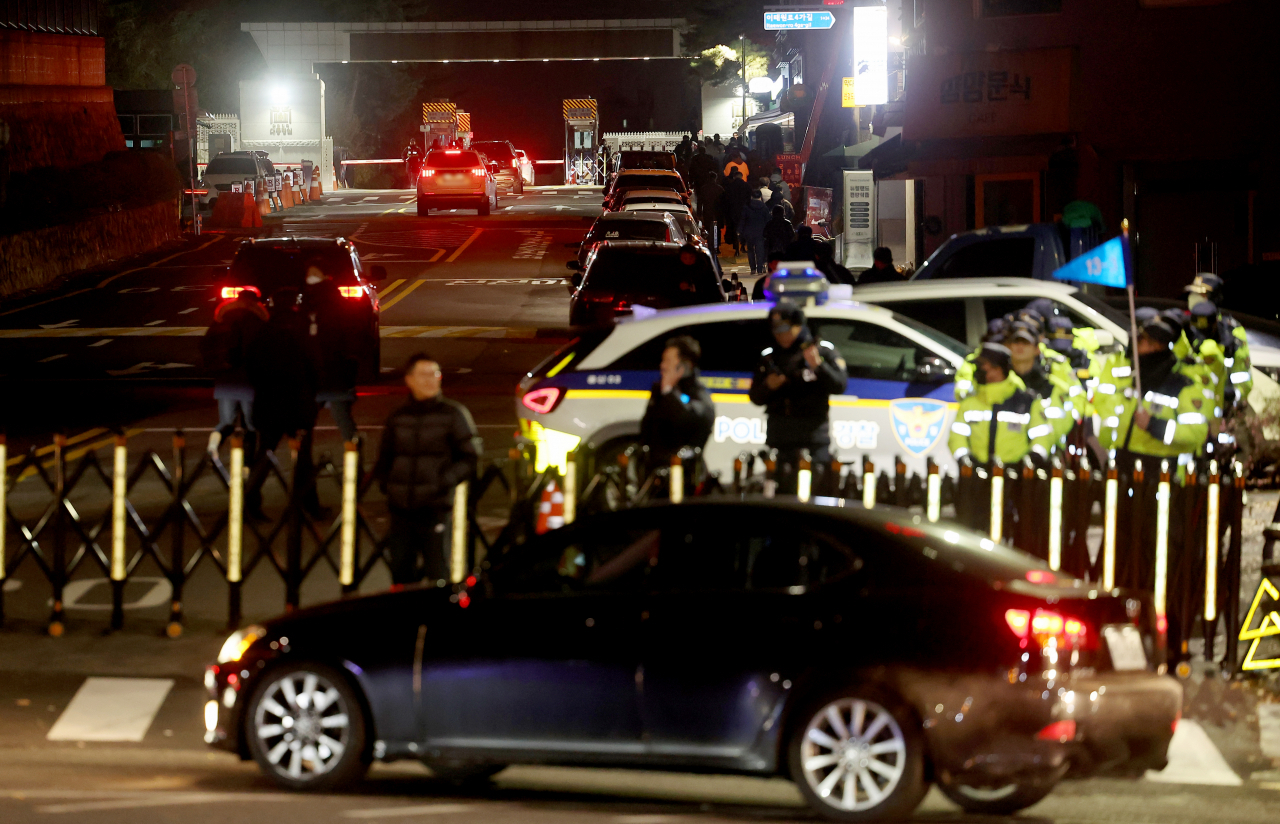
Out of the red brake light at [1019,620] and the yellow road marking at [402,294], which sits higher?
the yellow road marking at [402,294]

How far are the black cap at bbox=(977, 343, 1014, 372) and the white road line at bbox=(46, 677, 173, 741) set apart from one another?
4587 millimetres

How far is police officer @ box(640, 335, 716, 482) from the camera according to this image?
983cm

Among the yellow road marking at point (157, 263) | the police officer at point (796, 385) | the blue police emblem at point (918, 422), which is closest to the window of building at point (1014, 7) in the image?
the blue police emblem at point (918, 422)

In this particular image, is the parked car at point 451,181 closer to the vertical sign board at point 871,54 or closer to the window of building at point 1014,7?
the vertical sign board at point 871,54

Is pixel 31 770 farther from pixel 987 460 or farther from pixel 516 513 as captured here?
pixel 987 460

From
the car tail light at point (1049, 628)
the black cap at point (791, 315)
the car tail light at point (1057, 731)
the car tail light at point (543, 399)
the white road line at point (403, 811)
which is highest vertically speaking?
the black cap at point (791, 315)

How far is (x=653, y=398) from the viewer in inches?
393

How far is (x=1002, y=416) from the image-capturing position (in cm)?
962

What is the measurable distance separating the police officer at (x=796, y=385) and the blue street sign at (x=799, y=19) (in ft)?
109

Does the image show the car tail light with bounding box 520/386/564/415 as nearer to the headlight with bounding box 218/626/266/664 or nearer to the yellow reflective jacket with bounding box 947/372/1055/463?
the yellow reflective jacket with bounding box 947/372/1055/463

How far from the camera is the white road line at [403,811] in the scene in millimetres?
6656

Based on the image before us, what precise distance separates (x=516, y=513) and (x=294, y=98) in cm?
6521

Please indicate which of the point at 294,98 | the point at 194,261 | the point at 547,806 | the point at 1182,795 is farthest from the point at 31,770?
the point at 294,98

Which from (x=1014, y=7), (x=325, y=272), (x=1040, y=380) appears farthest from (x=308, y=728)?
(x=1014, y=7)
